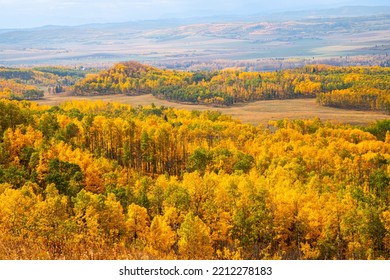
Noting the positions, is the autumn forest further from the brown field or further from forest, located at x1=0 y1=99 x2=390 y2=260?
the brown field

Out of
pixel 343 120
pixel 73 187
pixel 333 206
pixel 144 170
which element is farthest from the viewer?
pixel 343 120

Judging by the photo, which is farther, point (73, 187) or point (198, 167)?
point (198, 167)

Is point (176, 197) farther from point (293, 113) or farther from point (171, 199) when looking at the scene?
point (293, 113)

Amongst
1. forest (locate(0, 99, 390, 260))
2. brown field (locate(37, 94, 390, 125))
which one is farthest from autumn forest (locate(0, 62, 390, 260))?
brown field (locate(37, 94, 390, 125))

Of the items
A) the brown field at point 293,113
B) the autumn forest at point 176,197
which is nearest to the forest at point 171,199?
the autumn forest at point 176,197

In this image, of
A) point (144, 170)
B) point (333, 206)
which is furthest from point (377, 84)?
point (333, 206)

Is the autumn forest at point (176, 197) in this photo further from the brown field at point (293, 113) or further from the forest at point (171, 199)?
the brown field at point (293, 113)
